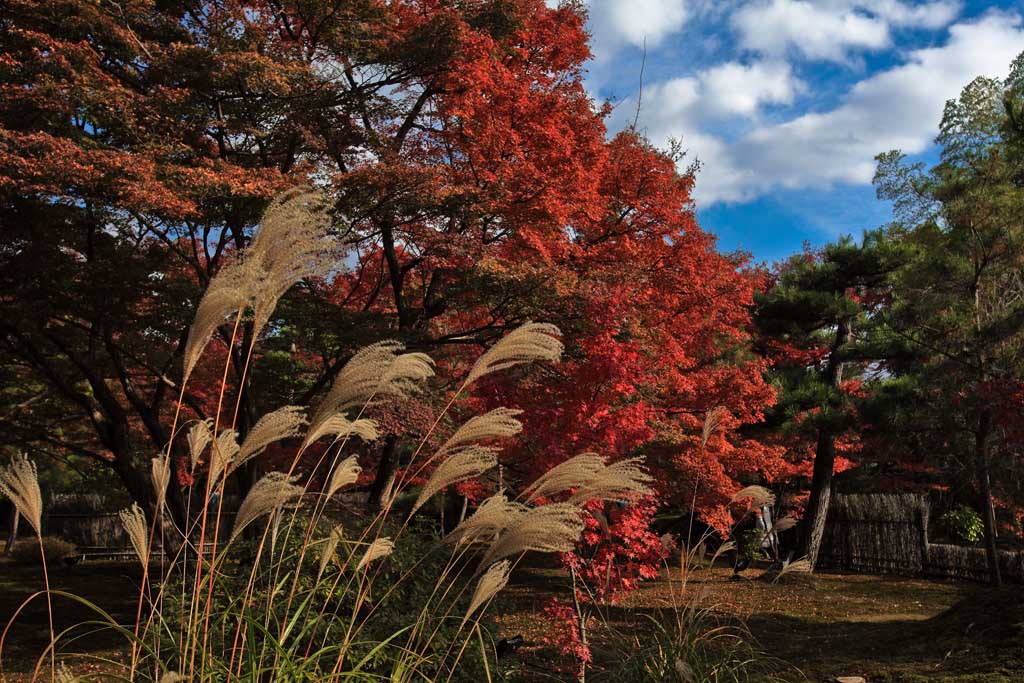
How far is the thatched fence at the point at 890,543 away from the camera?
16.3m

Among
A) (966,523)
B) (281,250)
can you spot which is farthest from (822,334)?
(281,250)

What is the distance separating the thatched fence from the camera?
16.3 m

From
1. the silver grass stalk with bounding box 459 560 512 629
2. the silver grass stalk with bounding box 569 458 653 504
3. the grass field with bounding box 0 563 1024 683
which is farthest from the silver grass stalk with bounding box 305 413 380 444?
the grass field with bounding box 0 563 1024 683

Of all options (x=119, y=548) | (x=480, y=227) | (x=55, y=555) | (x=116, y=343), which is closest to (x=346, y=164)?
(x=480, y=227)

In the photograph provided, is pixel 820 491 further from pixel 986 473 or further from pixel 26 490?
pixel 26 490

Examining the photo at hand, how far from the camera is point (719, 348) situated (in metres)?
15.5

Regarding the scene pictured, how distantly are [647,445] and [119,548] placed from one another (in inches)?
622

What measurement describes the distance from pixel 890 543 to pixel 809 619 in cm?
636

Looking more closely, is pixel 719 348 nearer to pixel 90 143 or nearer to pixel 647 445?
pixel 647 445

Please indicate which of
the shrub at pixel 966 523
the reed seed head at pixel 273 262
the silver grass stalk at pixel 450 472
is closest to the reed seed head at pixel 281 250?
the reed seed head at pixel 273 262

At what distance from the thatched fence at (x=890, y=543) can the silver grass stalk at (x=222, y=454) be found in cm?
1711

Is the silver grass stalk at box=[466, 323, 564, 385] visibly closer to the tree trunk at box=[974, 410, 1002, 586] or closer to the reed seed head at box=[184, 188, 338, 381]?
the reed seed head at box=[184, 188, 338, 381]

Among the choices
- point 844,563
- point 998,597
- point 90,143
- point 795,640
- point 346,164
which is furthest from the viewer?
point 844,563

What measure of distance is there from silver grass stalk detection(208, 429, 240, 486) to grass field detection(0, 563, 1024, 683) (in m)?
0.72
